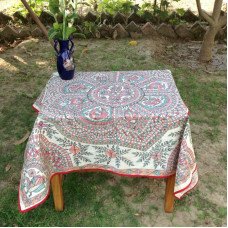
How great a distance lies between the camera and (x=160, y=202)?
272 centimetres

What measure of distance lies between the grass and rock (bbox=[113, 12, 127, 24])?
0.93m

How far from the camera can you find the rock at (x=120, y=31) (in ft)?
19.1

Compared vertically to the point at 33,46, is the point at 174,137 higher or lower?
higher

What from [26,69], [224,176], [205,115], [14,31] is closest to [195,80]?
[205,115]

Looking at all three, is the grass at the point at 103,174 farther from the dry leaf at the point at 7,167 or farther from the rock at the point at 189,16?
the rock at the point at 189,16

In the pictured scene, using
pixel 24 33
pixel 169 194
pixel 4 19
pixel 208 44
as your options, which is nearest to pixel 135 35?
pixel 208 44

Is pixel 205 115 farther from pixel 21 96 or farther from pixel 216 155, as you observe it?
pixel 21 96

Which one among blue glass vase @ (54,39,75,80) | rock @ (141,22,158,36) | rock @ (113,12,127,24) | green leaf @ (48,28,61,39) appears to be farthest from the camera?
rock @ (113,12,127,24)

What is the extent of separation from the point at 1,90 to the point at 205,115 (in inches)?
117

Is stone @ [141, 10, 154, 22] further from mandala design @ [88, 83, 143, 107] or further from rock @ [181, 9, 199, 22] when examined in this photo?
mandala design @ [88, 83, 143, 107]

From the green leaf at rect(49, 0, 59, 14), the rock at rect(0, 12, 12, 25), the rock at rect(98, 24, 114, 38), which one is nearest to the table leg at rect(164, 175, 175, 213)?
the green leaf at rect(49, 0, 59, 14)

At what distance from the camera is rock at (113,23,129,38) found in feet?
19.1

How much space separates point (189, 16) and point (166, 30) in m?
0.78

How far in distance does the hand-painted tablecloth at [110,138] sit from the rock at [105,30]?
12.0ft
